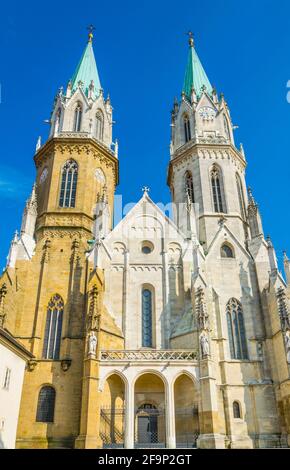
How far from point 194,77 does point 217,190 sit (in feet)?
52.6

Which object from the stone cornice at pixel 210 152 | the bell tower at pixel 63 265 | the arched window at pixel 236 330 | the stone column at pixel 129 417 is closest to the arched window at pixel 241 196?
the stone cornice at pixel 210 152

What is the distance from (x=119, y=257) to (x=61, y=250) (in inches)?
170

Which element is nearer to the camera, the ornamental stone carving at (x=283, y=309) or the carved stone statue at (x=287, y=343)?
the carved stone statue at (x=287, y=343)

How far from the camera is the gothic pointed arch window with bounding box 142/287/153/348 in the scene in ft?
86.1

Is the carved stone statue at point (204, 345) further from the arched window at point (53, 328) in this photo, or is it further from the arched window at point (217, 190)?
the arched window at point (217, 190)

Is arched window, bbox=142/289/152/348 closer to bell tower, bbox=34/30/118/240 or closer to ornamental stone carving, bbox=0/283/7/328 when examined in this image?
bell tower, bbox=34/30/118/240

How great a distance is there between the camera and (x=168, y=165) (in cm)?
3928

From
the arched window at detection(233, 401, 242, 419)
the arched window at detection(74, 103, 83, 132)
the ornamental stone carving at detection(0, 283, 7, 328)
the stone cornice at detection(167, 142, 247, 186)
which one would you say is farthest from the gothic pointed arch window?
the arched window at detection(74, 103, 83, 132)

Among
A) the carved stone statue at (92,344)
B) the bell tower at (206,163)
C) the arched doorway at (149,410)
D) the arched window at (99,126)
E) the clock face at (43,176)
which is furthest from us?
the arched window at (99,126)

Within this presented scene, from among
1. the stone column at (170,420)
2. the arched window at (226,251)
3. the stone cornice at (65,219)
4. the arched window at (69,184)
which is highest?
the arched window at (69,184)

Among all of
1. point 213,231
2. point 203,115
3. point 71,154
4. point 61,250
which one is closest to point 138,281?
point 61,250

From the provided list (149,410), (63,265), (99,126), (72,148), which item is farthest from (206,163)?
(149,410)

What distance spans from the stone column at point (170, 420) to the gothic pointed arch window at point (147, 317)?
16.5 ft

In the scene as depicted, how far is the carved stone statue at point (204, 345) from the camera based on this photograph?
2181cm
